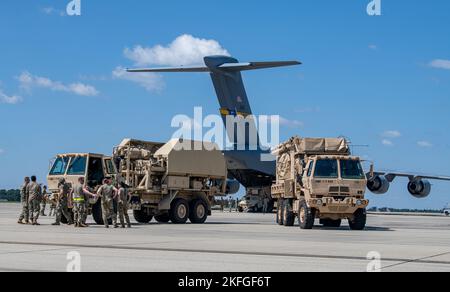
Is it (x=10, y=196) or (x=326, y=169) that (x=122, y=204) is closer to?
(x=326, y=169)

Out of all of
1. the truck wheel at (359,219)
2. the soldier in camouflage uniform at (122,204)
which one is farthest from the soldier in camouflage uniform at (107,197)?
the truck wheel at (359,219)

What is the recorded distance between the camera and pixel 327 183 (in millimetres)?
22844

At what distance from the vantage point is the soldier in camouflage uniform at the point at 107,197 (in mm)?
22562

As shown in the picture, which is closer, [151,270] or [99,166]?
[151,270]

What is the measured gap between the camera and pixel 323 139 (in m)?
24.7

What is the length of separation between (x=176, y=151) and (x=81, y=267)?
17.2 meters

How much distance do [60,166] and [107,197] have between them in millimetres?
4079

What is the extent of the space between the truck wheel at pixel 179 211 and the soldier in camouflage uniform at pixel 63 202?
414 centimetres

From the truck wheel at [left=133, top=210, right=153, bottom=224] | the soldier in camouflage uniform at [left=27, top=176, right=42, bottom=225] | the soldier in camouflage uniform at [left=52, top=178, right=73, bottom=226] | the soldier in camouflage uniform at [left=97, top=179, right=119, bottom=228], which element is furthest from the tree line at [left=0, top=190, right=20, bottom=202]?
the soldier in camouflage uniform at [left=97, top=179, right=119, bottom=228]

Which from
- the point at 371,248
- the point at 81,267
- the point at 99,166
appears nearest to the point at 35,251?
the point at 81,267

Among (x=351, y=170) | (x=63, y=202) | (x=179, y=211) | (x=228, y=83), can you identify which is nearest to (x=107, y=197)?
(x=63, y=202)

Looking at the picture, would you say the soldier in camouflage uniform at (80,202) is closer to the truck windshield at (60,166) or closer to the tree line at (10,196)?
the truck windshield at (60,166)

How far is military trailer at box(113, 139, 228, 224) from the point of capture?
26.4 meters
